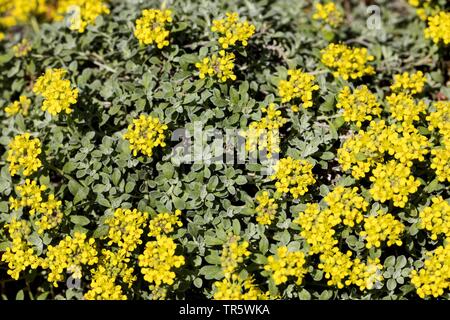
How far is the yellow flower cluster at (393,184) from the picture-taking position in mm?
3229

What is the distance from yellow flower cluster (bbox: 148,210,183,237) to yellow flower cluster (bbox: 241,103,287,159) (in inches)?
24.0

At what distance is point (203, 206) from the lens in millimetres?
3529

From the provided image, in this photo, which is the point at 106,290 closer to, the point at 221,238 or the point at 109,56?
the point at 221,238

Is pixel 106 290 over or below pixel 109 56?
below

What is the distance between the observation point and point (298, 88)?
3.56m

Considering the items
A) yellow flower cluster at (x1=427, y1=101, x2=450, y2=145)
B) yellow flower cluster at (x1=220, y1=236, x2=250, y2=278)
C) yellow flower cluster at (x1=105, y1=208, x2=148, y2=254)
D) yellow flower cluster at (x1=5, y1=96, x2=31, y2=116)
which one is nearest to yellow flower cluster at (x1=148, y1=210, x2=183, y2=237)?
yellow flower cluster at (x1=105, y1=208, x2=148, y2=254)

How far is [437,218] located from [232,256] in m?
1.23

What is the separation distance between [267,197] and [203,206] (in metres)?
0.45

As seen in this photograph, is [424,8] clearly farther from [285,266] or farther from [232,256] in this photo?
[232,256]

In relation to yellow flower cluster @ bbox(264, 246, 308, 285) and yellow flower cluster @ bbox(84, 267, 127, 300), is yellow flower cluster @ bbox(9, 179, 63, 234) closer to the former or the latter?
yellow flower cluster @ bbox(84, 267, 127, 300)

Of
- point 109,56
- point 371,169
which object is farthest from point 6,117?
point 371,169

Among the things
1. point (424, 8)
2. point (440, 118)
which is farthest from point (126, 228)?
point (424, 8)

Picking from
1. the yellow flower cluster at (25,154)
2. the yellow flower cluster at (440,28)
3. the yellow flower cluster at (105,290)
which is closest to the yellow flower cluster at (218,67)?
the yellow flower cluster at (25,154)

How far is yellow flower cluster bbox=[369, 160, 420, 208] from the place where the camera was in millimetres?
3229
